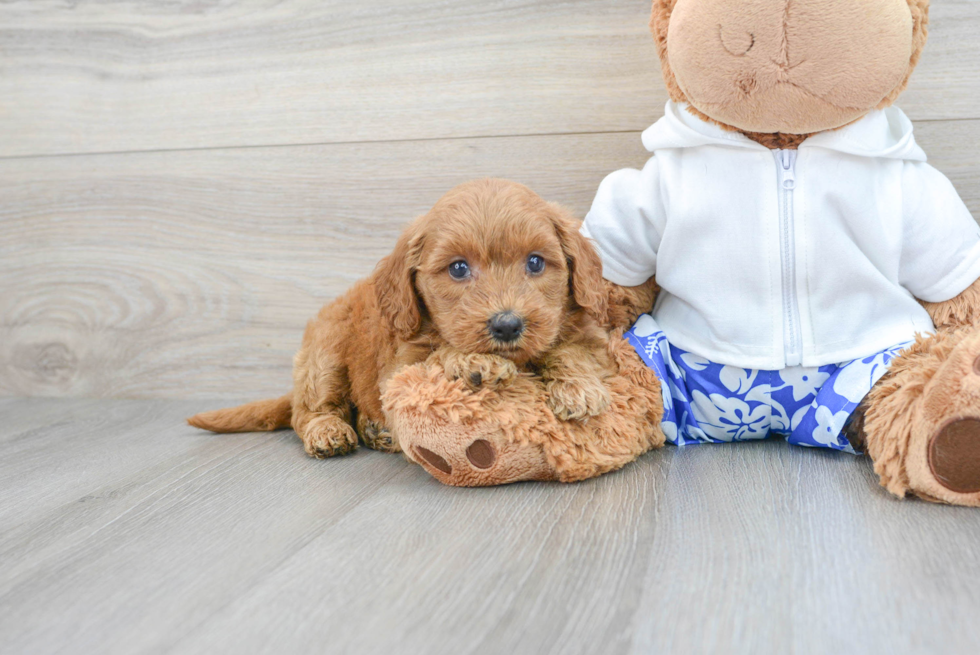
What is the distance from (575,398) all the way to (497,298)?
237mm

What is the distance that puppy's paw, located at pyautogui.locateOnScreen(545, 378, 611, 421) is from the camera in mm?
1463

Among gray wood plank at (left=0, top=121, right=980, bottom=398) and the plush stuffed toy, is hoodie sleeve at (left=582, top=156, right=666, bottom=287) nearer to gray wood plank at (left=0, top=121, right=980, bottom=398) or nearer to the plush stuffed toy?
the plush stuffed toy

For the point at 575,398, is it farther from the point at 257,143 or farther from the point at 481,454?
the point at 257,143

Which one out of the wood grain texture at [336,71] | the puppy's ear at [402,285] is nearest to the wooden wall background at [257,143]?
the wood grain texture at [336,71]

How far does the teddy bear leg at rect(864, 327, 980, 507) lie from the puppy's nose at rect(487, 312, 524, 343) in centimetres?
64

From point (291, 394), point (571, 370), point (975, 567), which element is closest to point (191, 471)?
point (291, 394)

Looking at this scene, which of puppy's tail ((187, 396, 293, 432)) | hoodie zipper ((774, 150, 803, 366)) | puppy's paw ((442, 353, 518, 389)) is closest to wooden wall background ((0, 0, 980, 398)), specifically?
puppy's tail ((187, 396, 293, 432))

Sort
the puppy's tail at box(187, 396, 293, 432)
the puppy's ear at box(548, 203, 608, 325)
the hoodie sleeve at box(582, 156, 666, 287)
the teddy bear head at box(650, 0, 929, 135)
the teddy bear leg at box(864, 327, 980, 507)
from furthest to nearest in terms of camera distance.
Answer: the puppy's tail at box(187, 396, 293, 432) → the hoodie sleeve at box(582, 156, 666, 287) → the puppy's ear at box(548, 203, 608, 325) → the teddy bear head at box(650, 0, 929, 135) → the teddy bear leg at box(864, 327, 980, 507)

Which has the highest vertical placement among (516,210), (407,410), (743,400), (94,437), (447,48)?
(447,48)

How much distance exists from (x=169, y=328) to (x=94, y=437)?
472 mm

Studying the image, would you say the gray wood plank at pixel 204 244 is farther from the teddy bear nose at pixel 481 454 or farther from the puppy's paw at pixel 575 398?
the teddy bear nose at pixel 481 454

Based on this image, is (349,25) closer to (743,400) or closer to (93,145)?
(93,145)

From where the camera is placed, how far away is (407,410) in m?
1.45

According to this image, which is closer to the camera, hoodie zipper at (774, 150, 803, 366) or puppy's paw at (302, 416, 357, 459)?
hoodie zipper at (774, 150, 803, 366)
